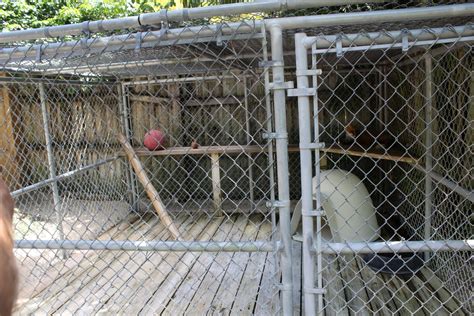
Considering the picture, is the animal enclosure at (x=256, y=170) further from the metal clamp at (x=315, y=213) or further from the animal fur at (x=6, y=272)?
the animal fur at (x=6, y=272)

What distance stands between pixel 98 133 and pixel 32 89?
1.13m

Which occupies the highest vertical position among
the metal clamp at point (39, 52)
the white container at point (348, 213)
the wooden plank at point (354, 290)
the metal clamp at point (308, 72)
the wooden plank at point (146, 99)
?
the metal clamp at point (39, 52)

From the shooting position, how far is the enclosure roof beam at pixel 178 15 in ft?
5.67

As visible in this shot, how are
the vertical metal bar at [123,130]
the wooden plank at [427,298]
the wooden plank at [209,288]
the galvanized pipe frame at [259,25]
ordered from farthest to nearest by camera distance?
the vertical metal bar at [123,130], the wooden plank at [209,288], the wooden plank at [427,298], the galvanized pipe frame at [259,25]

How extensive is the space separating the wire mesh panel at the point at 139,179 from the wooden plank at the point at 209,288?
1 centimetres

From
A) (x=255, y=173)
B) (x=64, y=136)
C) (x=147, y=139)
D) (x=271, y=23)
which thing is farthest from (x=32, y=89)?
(x=271, y=23)

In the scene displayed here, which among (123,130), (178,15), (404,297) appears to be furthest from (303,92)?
(123,130)

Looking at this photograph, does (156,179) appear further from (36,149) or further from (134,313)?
(134,313)

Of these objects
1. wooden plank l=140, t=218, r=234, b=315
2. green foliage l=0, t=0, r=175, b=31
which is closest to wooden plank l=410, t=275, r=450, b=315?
wooden plank l=140, t=218, r=234, b=315

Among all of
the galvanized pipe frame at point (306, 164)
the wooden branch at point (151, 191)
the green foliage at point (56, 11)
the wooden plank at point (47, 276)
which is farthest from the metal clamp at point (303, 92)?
the green foliage at point (56, 11)

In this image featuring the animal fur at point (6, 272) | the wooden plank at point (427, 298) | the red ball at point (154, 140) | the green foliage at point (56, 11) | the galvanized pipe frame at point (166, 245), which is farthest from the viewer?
the green foliage at point (56, 11)

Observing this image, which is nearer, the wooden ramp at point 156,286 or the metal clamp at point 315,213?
the metal clamp at point 315,213

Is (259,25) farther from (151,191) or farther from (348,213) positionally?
(151,191)

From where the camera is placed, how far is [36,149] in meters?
6.75
